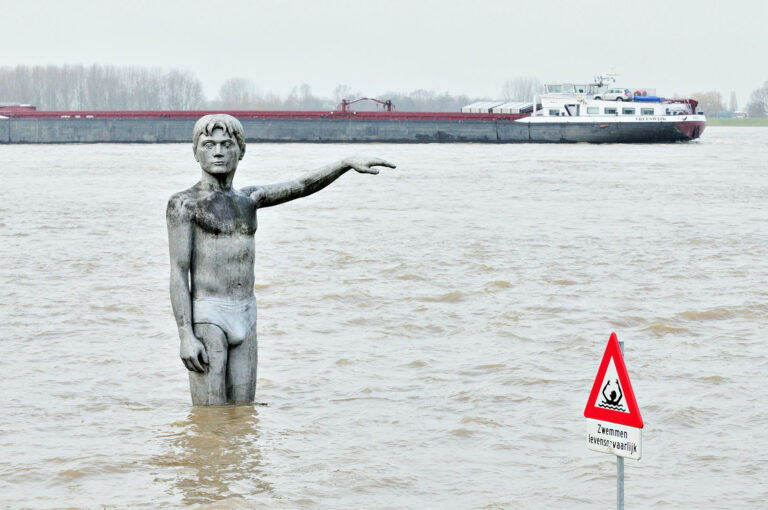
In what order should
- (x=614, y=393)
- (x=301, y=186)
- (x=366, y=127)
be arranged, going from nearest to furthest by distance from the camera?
1. (x=614, y=393)
2. (x=301, y=186)
3. (x=366, y=127)

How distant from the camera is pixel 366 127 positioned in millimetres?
69188

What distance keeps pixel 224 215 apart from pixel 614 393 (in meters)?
2.68

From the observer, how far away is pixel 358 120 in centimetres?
6888

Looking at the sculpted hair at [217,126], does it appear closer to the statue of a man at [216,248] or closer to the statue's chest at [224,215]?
the statue of a man at [216,248]

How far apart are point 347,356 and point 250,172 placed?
2911cm

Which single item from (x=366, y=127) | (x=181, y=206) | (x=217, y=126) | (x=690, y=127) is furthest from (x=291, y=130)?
(x=181, y=206)

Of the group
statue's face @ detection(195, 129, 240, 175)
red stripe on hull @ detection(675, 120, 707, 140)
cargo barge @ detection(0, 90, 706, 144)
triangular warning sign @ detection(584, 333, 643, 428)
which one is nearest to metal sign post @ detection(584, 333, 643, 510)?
triangular warning sign @ detection(584, 333, 643, 428)

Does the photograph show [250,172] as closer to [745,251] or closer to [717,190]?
[717,190]

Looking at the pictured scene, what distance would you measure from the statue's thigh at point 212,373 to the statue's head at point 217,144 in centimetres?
94

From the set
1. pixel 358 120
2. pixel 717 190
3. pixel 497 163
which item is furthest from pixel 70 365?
pixel 358 120

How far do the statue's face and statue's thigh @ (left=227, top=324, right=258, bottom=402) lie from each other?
995mm

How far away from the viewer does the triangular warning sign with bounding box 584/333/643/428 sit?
4.83 metres

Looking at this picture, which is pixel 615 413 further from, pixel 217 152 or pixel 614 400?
pixel 217 152

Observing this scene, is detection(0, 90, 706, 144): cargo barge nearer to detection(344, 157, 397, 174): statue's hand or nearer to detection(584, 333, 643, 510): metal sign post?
Answer: detection(344, 157, 397, 174): statue's hand
